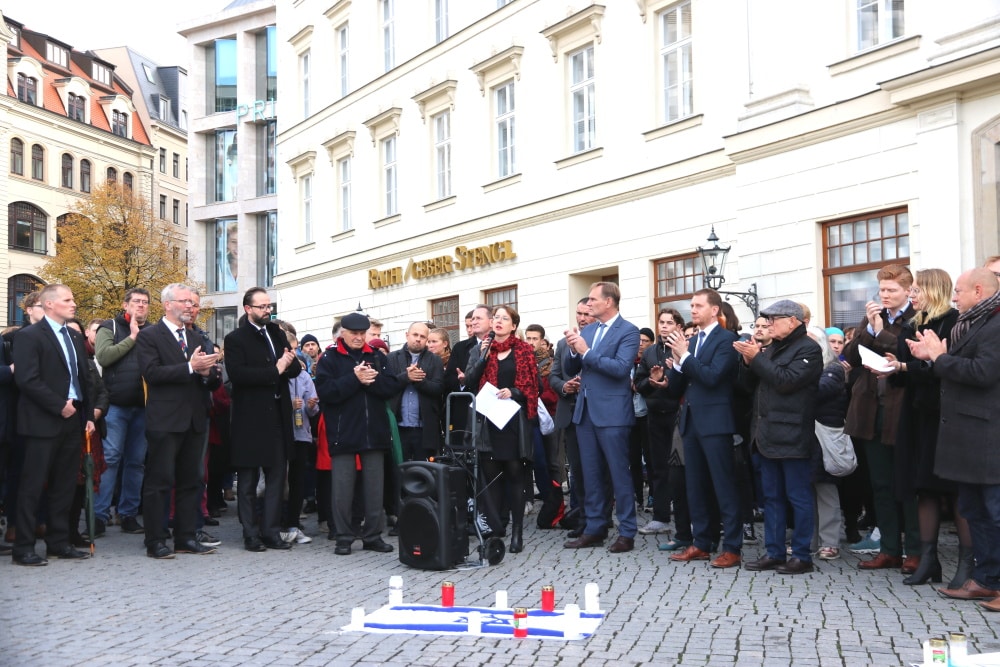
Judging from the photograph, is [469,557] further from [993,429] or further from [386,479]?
[993,429]

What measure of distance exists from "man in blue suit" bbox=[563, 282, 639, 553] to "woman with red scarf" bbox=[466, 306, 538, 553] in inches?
17.7

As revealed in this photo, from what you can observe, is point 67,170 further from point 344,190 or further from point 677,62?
point 677,62

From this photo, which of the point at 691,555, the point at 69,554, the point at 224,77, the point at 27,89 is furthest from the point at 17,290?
the point at 691,555

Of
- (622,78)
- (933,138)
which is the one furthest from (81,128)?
(933,138)

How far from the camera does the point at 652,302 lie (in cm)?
1852

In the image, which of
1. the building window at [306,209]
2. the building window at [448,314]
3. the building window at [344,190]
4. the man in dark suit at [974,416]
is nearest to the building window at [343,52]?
the building window at [344,190]

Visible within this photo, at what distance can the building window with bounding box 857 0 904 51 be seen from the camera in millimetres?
14469

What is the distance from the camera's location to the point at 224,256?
44938 mm

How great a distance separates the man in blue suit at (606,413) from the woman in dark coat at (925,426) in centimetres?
230

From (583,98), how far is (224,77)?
2812cm

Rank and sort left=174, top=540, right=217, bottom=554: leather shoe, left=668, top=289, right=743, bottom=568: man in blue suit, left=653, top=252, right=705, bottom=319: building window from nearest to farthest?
left=668, top=289, right=743, bottom=568: man in blue suit, left=174, top=540, right=217, bottom=554: leather shoe, left=653, top=252, right=705, bottom=319: building window

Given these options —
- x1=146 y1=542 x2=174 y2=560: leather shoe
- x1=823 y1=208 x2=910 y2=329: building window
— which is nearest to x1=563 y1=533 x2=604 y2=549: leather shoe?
x1=146 y1=542 x2=174 y2=560: leather shoe

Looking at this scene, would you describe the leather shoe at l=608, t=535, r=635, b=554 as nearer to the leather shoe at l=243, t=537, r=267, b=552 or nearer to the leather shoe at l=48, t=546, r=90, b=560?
the leather shoe at l=243, t=537, r=267, b=552

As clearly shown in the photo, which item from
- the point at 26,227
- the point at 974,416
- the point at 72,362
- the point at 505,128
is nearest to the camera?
the point at 974,416
